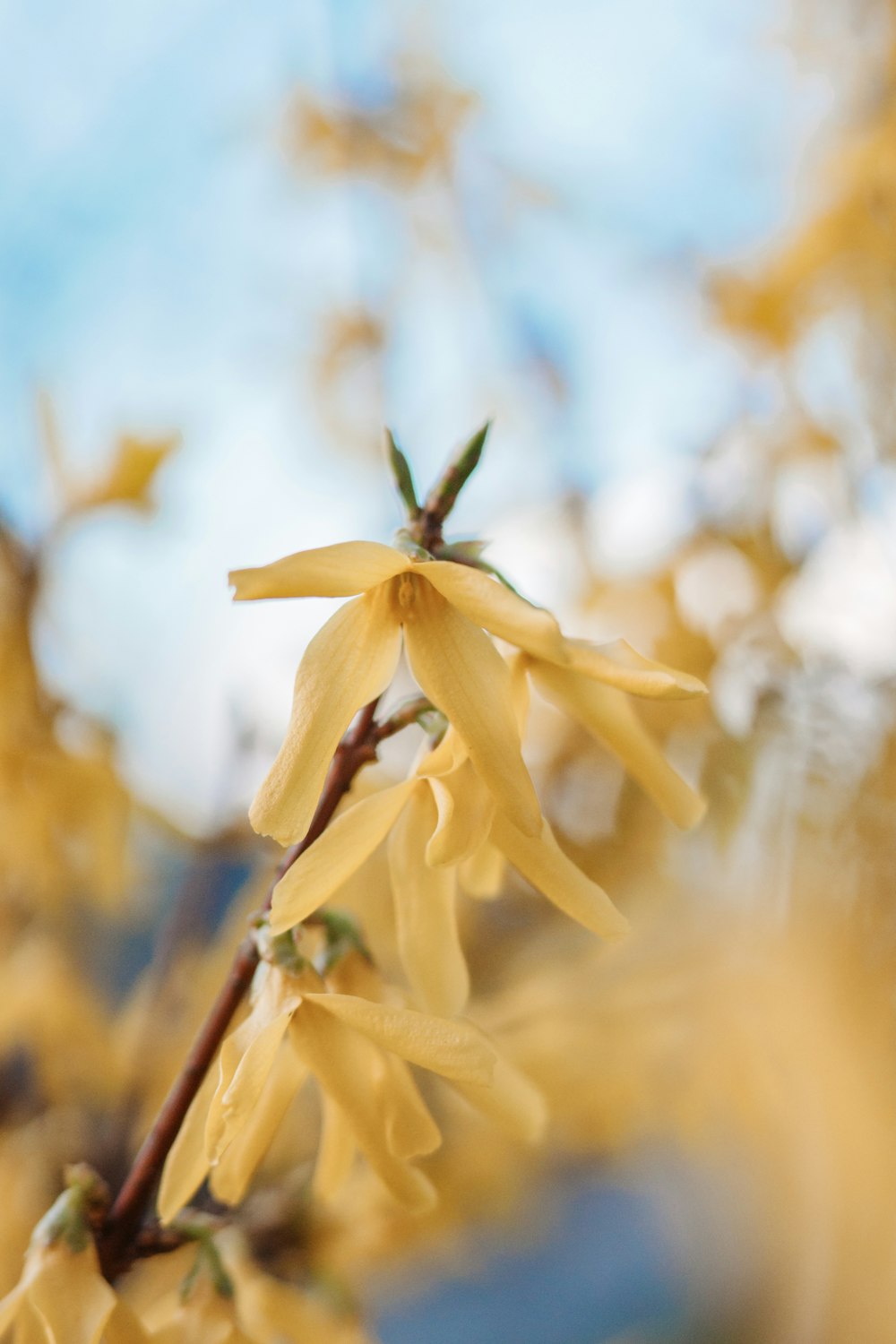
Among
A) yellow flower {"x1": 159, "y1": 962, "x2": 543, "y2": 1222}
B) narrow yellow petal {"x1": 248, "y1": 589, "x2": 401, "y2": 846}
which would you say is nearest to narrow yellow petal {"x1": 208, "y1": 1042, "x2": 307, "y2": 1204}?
yellow flower {"x1": 159, "y1": 962, "x2": 543, "y2": 1222}

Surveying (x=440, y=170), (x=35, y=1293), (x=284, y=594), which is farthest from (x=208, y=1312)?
(x=440, y=170)

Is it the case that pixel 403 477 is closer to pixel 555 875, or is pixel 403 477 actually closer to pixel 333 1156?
pixel 555 875

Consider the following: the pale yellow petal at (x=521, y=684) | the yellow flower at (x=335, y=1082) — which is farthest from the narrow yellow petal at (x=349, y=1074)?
the pale yellow petal at (x=521, y=684)

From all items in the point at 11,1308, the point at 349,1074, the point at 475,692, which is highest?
the point at 475,692

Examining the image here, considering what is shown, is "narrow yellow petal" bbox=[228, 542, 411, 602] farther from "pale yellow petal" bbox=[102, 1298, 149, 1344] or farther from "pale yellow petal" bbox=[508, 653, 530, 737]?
"pale yellow petal" bbox=[102, 1298, 149, 1344]

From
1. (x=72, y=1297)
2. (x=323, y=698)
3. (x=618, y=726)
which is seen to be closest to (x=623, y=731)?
(x=618, y=726)

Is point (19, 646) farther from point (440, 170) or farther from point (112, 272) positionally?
point (440, 170)
